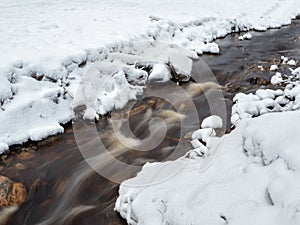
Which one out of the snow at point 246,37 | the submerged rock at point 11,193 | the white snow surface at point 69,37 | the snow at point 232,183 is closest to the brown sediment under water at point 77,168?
the submerged rock at point 11,193

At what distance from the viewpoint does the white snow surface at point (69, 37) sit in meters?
6.18

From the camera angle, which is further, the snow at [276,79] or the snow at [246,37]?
the snow at [246,37]

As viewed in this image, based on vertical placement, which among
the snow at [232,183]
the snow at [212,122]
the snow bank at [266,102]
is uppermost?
the snow at [232,183]

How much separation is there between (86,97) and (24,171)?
2272 mm

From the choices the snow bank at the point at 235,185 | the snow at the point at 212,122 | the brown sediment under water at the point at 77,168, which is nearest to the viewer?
the snow bank at the point at 235,185

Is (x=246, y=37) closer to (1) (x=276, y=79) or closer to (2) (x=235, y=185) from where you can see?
(1) (x=276, y=79)

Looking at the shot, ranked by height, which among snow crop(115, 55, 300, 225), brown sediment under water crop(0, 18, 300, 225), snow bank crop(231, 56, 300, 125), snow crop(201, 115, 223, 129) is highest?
snow crop(115, 55, 300, 225)

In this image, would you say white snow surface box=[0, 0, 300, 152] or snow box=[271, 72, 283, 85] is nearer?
white snow surface box=[0, 0, 300, 152]

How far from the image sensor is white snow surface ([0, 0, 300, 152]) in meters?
6.18

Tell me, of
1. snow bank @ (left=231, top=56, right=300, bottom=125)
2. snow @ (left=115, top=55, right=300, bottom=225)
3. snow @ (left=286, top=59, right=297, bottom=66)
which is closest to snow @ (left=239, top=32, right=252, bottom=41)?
snow @ (left=286, top=59, right=297, bottom=66)

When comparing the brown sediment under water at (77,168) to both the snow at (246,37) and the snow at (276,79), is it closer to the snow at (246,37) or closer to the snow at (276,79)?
the snow at (276,79)

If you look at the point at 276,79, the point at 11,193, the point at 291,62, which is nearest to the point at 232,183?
the point at 11,193

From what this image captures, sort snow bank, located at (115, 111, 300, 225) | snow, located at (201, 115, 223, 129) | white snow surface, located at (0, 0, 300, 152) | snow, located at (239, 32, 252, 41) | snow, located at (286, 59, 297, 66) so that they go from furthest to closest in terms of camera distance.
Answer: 1. snow, located at (239, 32, 252, 41)
2. snow, located at (286, 59, 297, 66)
3. white snow surface, located at (0, 0, 300, 152)
4. snow, located at (201, 115, 223, 129)
5. snow bank, located at (115, 111, 300, 225)

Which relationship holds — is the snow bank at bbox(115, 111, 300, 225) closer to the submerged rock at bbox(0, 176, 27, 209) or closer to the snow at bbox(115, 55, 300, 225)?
the snow at bbox(115, 55, 300, 225)
